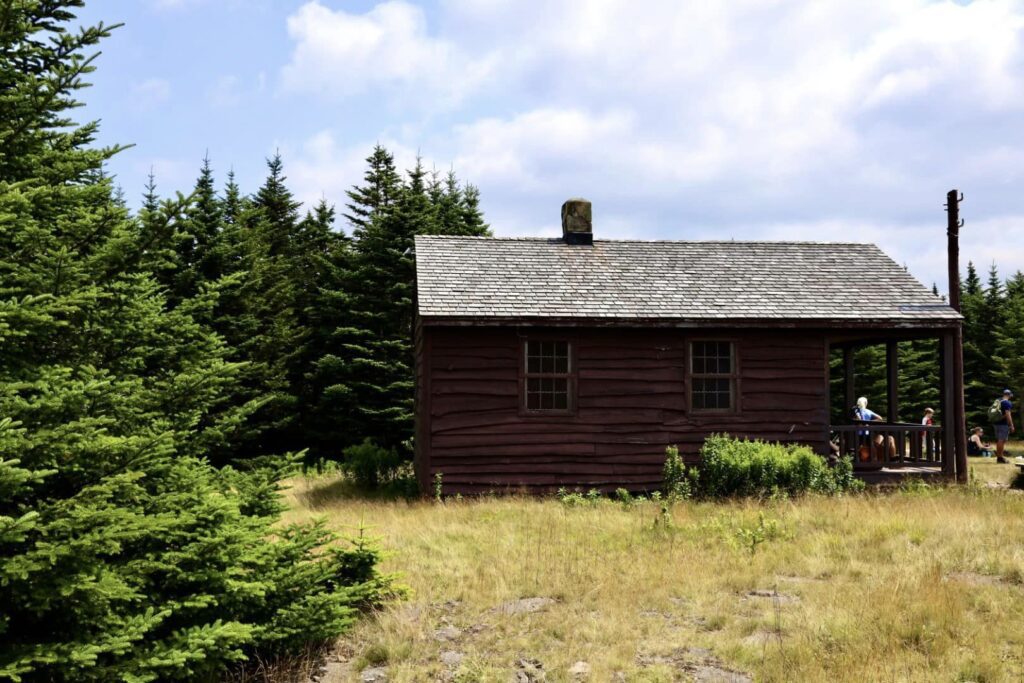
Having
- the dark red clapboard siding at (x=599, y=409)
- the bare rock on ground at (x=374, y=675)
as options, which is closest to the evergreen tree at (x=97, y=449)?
the bare rock on ground at (x=374, y=675)

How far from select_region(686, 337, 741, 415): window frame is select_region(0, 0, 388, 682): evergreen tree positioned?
36.2 ft

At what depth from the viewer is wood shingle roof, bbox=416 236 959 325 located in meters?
15.5

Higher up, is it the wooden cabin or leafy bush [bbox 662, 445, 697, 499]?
the wooden cabin

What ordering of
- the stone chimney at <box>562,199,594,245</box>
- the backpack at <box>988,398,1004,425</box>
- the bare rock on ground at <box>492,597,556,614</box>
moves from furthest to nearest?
the backpack at <box>988,398,1004,425</box>, the stone chimney at <box>562,199,594,245</box>, the bare rock on ground at <box>492,597,556,614</box>

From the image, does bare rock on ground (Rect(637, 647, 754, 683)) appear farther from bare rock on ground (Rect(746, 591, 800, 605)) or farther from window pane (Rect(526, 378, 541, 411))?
window pane (Rect(526, 378, 541, 411))

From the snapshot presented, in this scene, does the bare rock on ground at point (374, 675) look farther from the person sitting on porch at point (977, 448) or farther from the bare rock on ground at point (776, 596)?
the person sitting on porch at point (977, 448)

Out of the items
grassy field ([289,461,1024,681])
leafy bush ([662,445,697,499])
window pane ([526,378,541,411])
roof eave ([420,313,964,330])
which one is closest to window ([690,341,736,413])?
roof eave ([420,313,964,330])

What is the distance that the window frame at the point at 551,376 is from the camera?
15422 millimetres

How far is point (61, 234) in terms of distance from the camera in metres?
5.52

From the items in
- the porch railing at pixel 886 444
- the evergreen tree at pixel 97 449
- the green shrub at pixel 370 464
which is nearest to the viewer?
the evergreen tree at pixel 97 449

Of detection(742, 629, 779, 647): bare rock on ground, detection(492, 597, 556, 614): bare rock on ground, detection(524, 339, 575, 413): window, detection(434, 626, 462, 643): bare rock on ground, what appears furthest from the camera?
detection(524, 339, 575, 413): window

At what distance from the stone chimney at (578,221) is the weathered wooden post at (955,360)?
7895 millimetres

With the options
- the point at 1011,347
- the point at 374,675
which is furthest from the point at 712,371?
the point at 1011,347

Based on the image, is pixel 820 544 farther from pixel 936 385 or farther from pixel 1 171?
pixel 936 385
